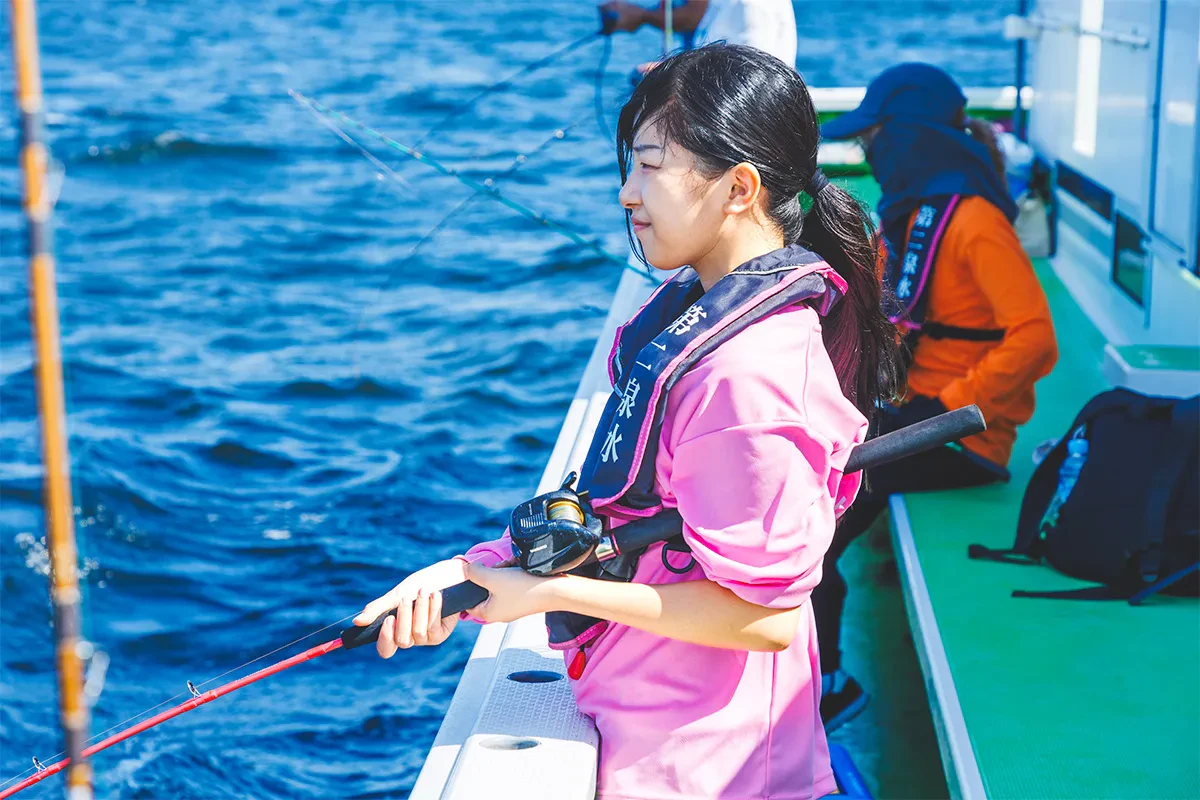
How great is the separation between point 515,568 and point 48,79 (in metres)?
19.5

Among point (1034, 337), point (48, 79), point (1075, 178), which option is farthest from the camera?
point (48, 79)

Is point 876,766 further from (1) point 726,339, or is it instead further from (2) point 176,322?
(2) point 176,322

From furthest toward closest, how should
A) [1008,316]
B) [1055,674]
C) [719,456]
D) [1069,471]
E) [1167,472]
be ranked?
[1008,316] < [1069,471] < [1167,472] < [1055,674] < [719,456]

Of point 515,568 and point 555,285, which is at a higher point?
point 515,568

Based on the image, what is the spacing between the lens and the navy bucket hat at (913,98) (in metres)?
3.42

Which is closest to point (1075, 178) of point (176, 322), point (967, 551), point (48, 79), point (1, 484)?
point (967, 551)

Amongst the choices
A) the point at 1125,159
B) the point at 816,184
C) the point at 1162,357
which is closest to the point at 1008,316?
the point at 1162,357

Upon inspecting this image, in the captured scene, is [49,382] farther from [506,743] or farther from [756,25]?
[756,25]

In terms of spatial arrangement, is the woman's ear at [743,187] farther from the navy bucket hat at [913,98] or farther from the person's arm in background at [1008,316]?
the navy bucket hat at [913,98]

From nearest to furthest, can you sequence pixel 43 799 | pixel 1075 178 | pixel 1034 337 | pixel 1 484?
pixel 1034 337, pixel 43 799, pixel 1075 178, pixel 1 484

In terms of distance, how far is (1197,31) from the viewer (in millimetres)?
3252

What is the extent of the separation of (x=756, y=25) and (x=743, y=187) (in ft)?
6.61

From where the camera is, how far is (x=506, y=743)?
173 centimetres

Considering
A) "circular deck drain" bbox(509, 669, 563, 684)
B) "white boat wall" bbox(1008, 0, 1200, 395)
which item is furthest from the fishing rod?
"white boat wall" bbox(1008, 0, 1200, 395)
